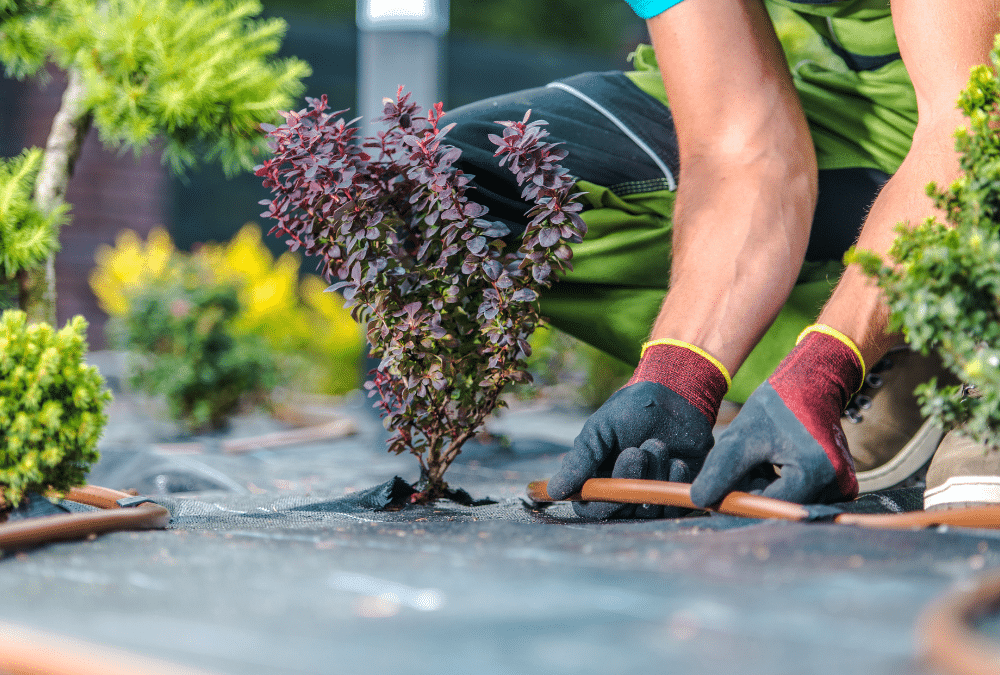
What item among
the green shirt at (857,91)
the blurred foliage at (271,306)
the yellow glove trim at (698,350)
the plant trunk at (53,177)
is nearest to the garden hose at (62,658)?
the yellow glove trim at (698,350)

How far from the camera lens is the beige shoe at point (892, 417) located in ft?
5.86

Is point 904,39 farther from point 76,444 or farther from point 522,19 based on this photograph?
point 522,19

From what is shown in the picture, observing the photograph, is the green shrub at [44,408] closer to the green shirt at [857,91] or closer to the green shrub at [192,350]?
the green shirt at [857,91]

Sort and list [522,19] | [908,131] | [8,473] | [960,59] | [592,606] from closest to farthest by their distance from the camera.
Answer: [592,606]
[8,473]
[960,59]
[908,131]
[522,19]

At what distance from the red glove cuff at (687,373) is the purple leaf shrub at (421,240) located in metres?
0.24

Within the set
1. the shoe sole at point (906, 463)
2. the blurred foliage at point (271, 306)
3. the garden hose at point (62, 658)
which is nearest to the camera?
the garden hose at point (62, 658)

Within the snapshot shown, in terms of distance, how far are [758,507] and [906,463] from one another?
29.1 inches

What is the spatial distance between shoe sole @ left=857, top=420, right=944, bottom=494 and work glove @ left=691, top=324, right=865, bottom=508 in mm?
511

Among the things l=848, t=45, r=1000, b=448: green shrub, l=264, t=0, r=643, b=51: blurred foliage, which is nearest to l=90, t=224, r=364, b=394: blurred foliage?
l=848, t=45, r=1000, b=448: green shrub

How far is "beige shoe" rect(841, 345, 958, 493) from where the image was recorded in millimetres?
1786

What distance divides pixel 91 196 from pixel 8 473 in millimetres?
5652

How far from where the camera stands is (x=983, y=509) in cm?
116

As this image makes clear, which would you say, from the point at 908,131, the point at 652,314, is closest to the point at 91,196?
the point at 652,314

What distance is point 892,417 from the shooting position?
5.88 ft
